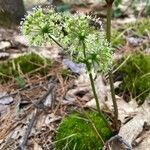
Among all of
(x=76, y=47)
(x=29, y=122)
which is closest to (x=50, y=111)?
(x=29, y=122)

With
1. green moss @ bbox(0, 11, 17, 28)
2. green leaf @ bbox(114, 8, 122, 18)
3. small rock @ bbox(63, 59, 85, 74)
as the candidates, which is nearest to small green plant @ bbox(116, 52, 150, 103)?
small rock @ bbox(63, 59, 85, 74)

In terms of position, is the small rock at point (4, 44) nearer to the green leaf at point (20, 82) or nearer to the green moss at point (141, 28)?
the green leaf at point (20, 82)

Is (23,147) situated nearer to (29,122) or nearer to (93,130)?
(29,122)

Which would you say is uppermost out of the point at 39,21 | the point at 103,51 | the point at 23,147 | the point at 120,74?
the point at 39,21

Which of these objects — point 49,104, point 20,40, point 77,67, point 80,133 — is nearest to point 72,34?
point 80,133

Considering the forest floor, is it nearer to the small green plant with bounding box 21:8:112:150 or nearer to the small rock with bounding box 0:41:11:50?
the small rock with bounding box 0:41:11:50

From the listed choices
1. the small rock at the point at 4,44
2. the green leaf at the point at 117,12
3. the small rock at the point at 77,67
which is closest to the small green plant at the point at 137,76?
the small rock at the point at 77,67

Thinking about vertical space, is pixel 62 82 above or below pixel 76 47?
below
